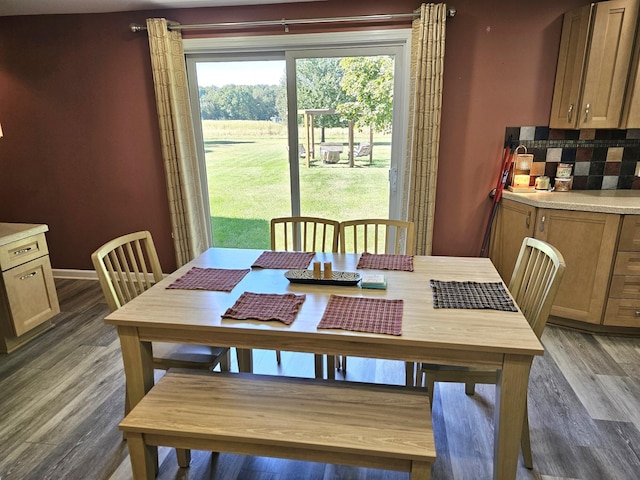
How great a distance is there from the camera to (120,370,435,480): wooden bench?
4.40ft

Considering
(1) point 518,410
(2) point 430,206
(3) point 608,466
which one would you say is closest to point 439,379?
(1) point 518,410

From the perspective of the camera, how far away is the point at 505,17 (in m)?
2.98

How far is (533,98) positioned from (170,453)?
3.41 meters

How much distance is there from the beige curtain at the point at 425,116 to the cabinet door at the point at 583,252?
0.83 meters

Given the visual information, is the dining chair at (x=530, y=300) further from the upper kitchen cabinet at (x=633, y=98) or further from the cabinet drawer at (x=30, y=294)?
the cabinet drawer at (x=30, y=294)

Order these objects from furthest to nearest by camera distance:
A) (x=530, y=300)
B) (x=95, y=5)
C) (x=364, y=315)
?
(x=95, y=5)
(x=530, y=300)
(x=364, y=315)

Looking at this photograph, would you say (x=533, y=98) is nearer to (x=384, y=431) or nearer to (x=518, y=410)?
(x=518, y=410)

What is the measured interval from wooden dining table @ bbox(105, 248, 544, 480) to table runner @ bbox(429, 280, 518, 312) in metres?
0.03

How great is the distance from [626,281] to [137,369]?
3.03m

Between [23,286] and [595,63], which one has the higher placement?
[595,63]

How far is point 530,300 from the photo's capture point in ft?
5.88

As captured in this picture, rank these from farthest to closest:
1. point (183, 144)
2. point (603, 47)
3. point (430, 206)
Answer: point (183, 144)
point (430, 206)
point (603, 47)

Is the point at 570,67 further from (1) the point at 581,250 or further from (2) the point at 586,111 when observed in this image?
(1) the point at 581,250

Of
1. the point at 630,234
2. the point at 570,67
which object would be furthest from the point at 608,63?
the point at 630,234
